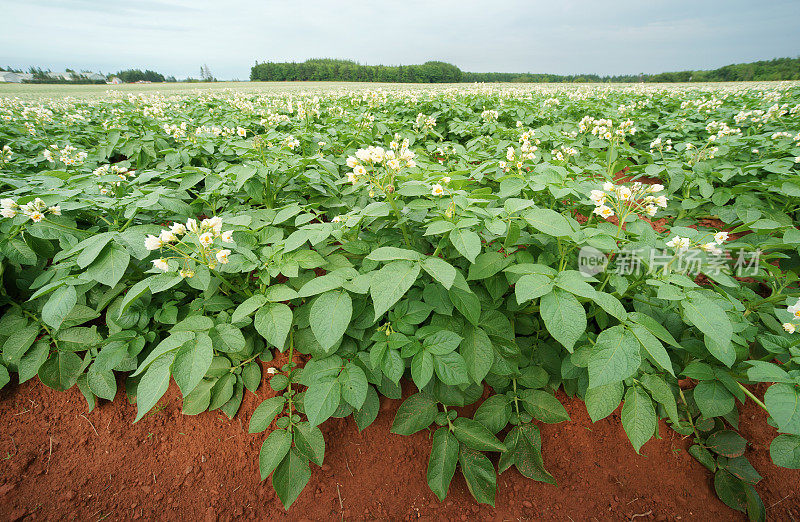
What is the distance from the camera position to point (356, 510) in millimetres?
1758

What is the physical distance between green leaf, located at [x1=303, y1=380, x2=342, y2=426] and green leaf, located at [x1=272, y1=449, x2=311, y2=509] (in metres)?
0.45

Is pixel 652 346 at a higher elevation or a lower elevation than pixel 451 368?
higher

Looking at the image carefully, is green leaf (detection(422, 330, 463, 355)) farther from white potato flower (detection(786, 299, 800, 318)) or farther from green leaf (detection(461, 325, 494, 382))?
white potato flower (detection(786, 299, 800, 318))

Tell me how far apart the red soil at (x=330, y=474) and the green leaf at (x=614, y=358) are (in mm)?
857

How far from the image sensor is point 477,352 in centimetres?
171

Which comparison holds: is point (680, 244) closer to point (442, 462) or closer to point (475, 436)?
point (475, 436)

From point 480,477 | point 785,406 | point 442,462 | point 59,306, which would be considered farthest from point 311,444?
point 785,406

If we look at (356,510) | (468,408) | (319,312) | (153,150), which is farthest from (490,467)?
(153,150)

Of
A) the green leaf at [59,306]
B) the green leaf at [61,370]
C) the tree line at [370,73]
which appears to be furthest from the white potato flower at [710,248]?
the tree line at [370,73]

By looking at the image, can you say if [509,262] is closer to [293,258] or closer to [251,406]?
[293,258]

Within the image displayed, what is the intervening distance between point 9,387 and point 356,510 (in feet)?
8.25

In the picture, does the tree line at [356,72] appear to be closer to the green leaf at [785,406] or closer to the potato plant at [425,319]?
the potato plant at [425,319]

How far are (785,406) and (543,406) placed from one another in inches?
37.8

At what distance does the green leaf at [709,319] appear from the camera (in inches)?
54.9
